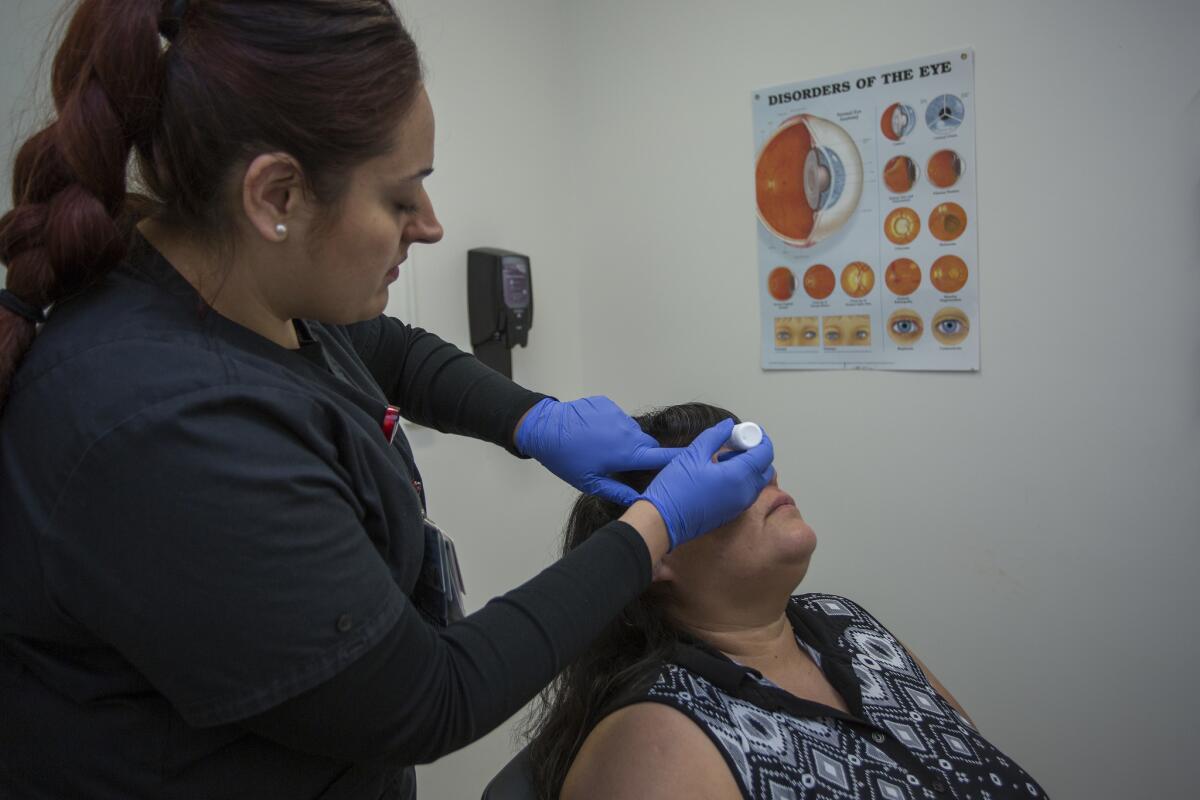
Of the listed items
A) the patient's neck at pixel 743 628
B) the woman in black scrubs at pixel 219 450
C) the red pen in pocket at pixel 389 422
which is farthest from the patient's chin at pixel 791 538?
the red pen in pocket at pixel 389 422

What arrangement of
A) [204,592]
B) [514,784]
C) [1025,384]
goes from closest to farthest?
[204,592]
[514,784]
[1025,384]

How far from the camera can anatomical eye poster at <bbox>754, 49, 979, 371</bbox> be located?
5.59ft

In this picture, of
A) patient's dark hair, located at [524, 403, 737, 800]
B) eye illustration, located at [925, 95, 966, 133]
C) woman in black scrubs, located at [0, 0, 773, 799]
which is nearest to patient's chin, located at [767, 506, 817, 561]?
patient's dark hair, located at [524, 403, 737, 800]

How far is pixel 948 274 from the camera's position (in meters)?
1.73

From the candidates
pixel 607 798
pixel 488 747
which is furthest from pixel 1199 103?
pixel 488 747

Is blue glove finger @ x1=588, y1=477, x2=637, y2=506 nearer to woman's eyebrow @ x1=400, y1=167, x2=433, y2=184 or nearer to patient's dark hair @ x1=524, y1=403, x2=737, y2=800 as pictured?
patient's dark hair @ x1=524, y1=403, x2=737, y2=800

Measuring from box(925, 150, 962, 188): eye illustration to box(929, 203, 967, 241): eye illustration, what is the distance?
0.16 ft

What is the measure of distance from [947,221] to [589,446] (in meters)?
1.07

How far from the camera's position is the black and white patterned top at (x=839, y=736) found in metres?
1.05

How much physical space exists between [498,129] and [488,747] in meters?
1.54

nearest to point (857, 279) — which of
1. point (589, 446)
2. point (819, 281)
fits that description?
point (819, 281)

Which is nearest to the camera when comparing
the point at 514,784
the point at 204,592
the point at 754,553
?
the point at 204,592

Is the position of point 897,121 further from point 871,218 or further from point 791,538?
point 791,538

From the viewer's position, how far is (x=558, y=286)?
87.0 inches
